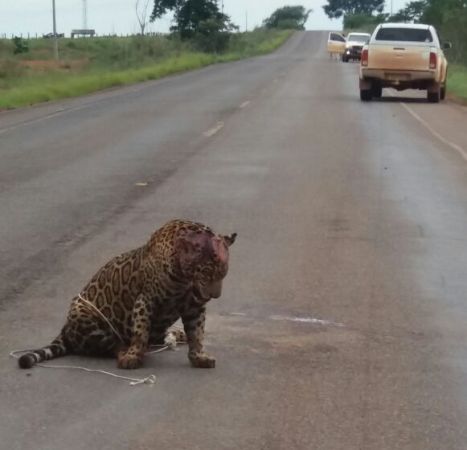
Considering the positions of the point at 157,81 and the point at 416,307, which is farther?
the point at 157,81

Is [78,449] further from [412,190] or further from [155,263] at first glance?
[412,190]

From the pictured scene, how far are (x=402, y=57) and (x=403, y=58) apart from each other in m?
0.03

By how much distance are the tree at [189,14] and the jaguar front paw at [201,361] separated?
76.4 metres

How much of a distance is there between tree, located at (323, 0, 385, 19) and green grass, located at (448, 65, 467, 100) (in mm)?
113770

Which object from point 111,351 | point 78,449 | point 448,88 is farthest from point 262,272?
point 448,88

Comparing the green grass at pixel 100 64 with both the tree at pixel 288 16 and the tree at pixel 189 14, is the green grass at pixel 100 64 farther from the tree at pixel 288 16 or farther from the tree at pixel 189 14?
the tree at pixel 288 16

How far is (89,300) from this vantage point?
6418 millimetres

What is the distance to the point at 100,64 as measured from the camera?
5812 centimetres

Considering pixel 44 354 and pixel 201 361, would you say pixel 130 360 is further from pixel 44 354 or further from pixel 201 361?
pixel 44 354

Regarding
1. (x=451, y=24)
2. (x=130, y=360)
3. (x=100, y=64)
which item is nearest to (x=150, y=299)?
(x=130, y=360)

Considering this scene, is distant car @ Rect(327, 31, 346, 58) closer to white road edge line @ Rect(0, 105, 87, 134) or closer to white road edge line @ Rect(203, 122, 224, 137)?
white road edge line @ Rect(0, 105, 87, 134)

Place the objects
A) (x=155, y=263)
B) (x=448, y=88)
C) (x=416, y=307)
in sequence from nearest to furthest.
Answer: (x=155, y=263) → (x=416, y=307) → (x=448, y=88)

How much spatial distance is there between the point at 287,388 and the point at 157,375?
662 mm

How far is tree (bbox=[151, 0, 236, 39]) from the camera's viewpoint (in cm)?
8281
